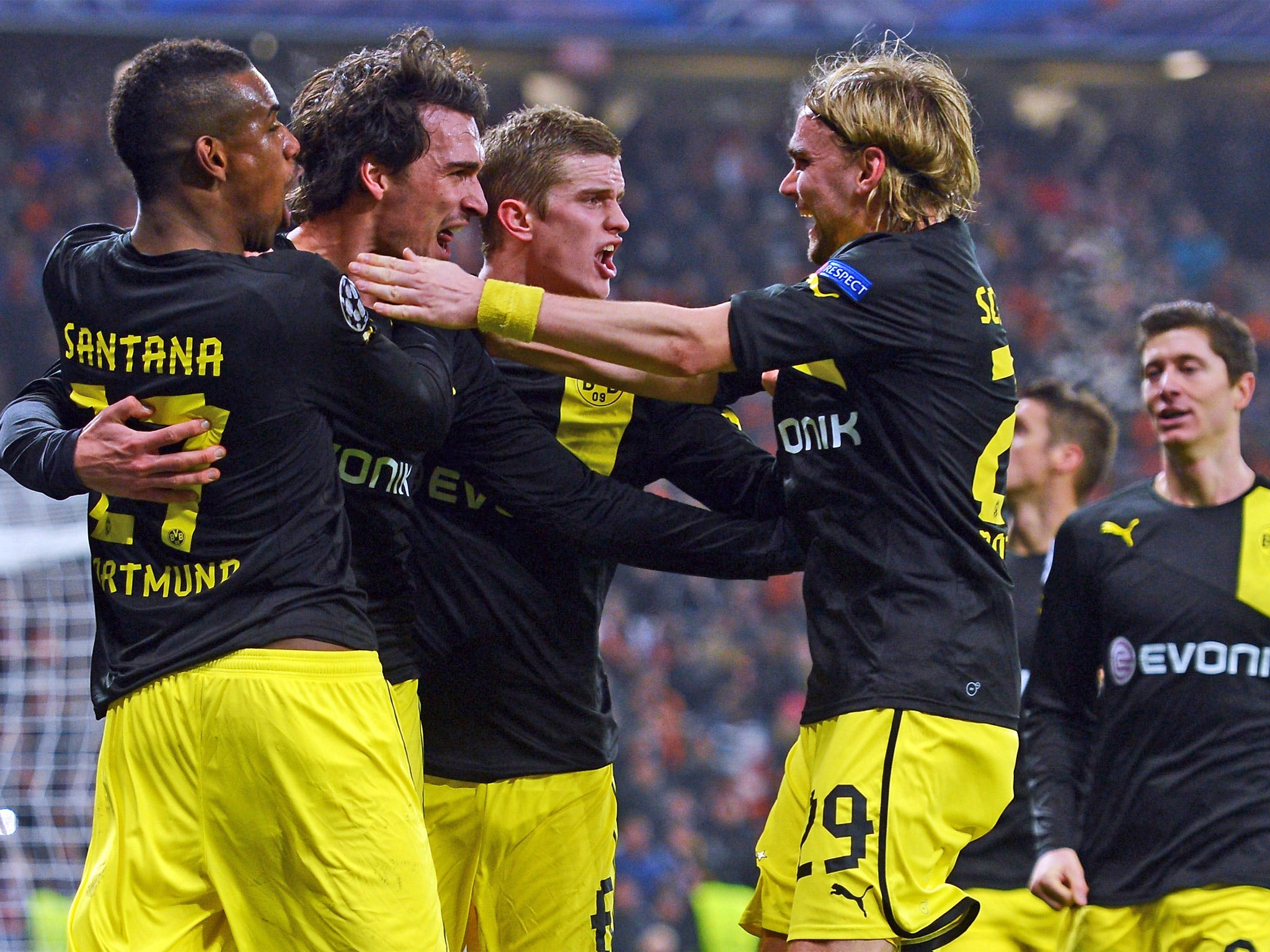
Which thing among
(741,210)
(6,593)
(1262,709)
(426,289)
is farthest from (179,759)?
(741,210)

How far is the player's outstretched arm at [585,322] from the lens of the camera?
3299 mm

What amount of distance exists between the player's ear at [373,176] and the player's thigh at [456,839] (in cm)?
156

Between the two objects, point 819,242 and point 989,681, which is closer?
point 989,681

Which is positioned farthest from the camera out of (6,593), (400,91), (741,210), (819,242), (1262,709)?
(741,210)

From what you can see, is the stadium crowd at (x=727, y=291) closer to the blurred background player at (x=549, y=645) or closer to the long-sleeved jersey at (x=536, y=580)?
the blurred background player at (x=549, y=645)

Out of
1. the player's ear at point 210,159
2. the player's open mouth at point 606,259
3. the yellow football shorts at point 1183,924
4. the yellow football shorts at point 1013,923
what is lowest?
the yellow football shorts at point 1013,923

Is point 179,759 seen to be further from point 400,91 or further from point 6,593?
point 6,593

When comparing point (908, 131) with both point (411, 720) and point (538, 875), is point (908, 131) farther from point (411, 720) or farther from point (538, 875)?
point (538, 875)

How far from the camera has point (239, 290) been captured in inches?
108

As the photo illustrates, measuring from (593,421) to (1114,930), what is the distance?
2229 mm

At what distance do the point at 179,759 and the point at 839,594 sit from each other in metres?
1.49

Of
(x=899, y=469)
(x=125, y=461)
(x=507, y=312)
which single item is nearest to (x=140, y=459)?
(x=125, y=461)

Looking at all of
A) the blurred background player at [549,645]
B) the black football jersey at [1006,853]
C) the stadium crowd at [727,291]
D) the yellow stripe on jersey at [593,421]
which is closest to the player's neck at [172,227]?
the blurred background player at [549,645]

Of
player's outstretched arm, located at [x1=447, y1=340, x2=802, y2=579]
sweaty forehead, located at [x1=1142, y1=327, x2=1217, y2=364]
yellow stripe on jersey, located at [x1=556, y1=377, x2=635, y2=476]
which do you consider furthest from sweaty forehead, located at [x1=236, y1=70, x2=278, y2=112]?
sweaty forehead, located at [x1=1142, y1=327, x2=1217, y2=364]
